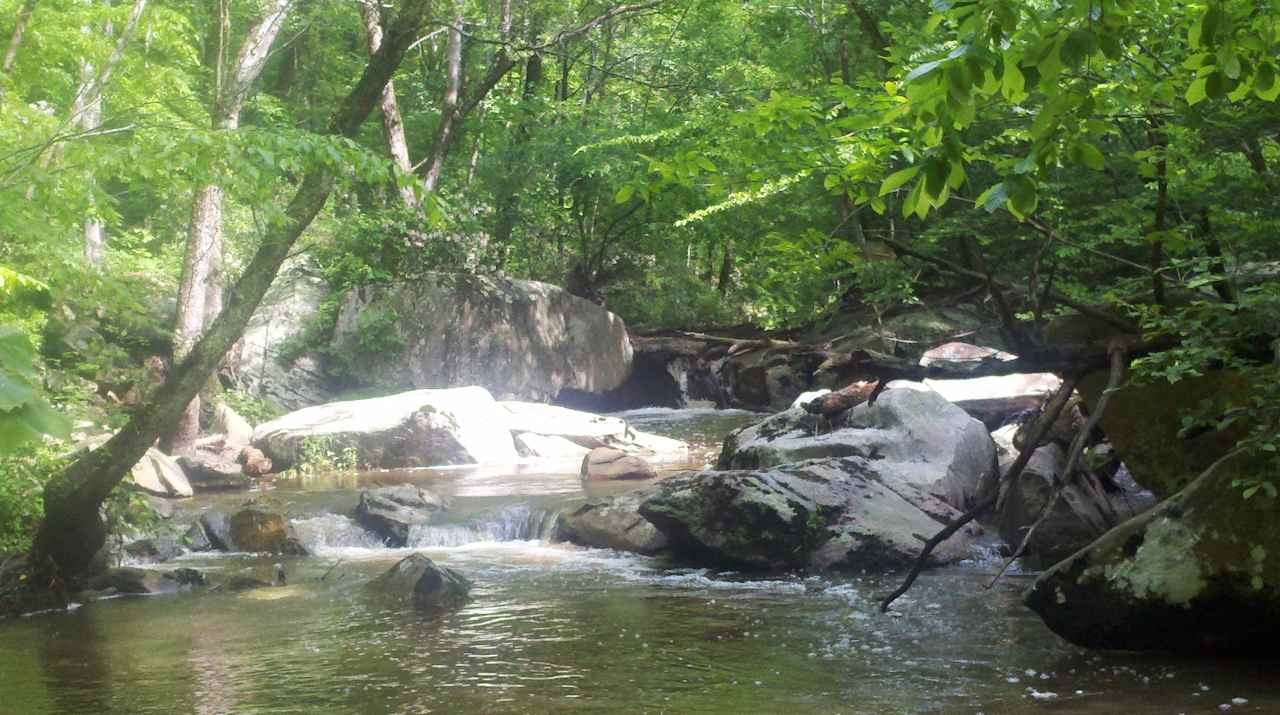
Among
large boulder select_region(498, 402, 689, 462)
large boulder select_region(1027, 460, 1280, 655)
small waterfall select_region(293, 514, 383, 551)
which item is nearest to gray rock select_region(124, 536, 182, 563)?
small waterfall select_region(293, 514, 383, 551)

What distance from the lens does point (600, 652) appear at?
6.84 m

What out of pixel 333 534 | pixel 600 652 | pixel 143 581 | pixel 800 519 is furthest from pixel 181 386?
pixel 800 519

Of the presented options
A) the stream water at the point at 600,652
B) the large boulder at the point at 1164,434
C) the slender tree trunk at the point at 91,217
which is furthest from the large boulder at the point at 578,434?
the large boulder at the point at 1164,434

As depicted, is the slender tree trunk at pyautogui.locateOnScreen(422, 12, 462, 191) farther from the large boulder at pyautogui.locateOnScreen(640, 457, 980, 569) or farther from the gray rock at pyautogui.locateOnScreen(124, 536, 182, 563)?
the large boulder at pyautogui.locateOnScreen(640, 457, 980, 569)

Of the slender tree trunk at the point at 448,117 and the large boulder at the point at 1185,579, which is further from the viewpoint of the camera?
the slender tree trunk at the point at 448,117

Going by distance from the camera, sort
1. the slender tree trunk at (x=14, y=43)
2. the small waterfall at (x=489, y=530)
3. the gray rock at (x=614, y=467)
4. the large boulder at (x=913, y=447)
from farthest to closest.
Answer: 1. the gray rock at (x=614, y=467)
2. the small waterfall at (x=489, y=530)
3. the slender tree trunk at (x=14, y=43)
4. the large boulder at (x=913, y=447)

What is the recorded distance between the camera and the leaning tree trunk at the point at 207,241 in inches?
610

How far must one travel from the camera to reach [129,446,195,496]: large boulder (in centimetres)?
1366

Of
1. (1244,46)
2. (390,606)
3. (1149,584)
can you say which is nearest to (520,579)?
(390,606)

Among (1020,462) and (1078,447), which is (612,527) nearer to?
(1020,462)

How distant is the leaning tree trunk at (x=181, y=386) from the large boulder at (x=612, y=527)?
408 centimetres

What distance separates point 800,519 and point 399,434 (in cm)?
899

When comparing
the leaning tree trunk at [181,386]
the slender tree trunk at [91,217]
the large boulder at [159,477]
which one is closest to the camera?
the leaning tree trunk at [181,386]

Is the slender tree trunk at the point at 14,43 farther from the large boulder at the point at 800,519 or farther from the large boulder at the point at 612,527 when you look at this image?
the large boulder at the point at 800,519
